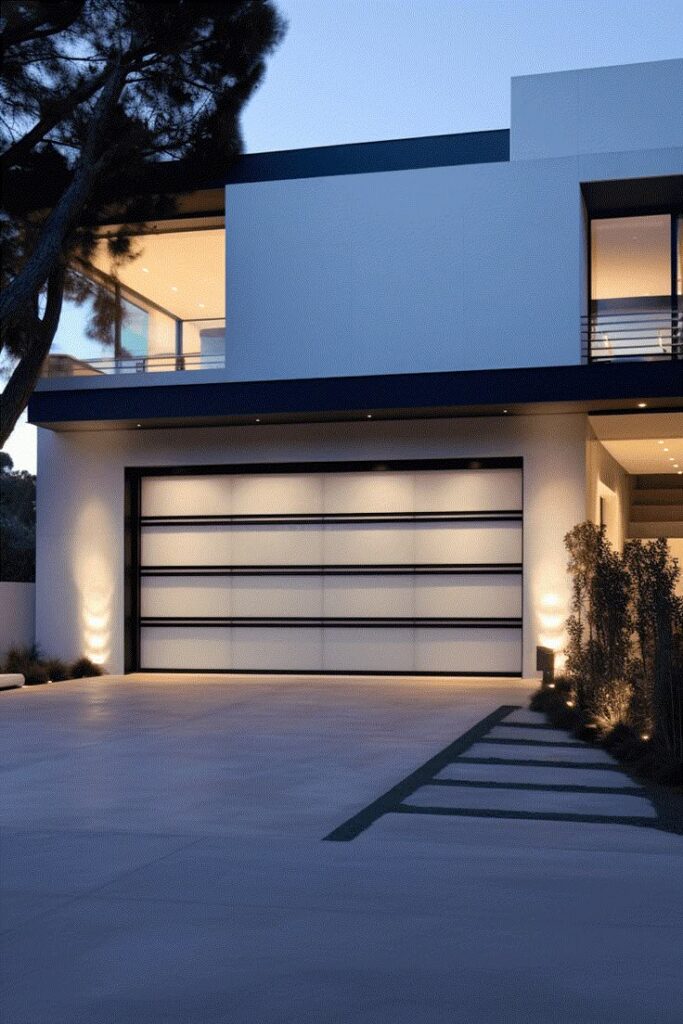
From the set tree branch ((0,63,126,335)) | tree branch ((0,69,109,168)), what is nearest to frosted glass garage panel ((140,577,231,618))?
tree branch ((0,63,126,335))

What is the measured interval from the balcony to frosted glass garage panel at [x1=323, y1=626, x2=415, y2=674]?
535 centimetres

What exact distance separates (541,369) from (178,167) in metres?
7.21

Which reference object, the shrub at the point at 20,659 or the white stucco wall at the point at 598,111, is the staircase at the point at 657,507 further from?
the shrub at the point at 20,659

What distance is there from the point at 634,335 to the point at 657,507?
9.75 m

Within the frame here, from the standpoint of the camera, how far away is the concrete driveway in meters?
4.31

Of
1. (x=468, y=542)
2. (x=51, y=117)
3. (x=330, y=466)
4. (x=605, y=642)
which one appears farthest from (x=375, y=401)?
(x=51, y=117)

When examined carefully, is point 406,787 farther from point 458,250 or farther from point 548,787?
point 458,250

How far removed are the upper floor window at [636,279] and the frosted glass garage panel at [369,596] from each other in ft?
16.1

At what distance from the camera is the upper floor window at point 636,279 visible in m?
20.1

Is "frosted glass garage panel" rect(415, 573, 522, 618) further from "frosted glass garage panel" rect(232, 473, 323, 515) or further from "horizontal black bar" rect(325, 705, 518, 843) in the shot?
"horizontal black bar" rect(325, 705, 518, 843)

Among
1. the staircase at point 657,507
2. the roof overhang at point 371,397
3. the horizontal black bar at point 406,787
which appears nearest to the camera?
the horizontal black bar at point 406,787

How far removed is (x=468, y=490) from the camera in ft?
64.4

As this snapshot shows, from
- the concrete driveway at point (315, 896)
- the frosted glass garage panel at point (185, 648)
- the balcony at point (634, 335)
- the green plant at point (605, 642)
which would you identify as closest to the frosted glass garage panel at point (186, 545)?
the frosted glass garage panel at point (185, 648)

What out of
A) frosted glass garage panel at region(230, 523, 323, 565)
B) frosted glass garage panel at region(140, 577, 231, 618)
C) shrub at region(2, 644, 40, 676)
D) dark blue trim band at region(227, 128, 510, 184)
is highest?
dark blue trim band at region(227, 128, 510, 184)
